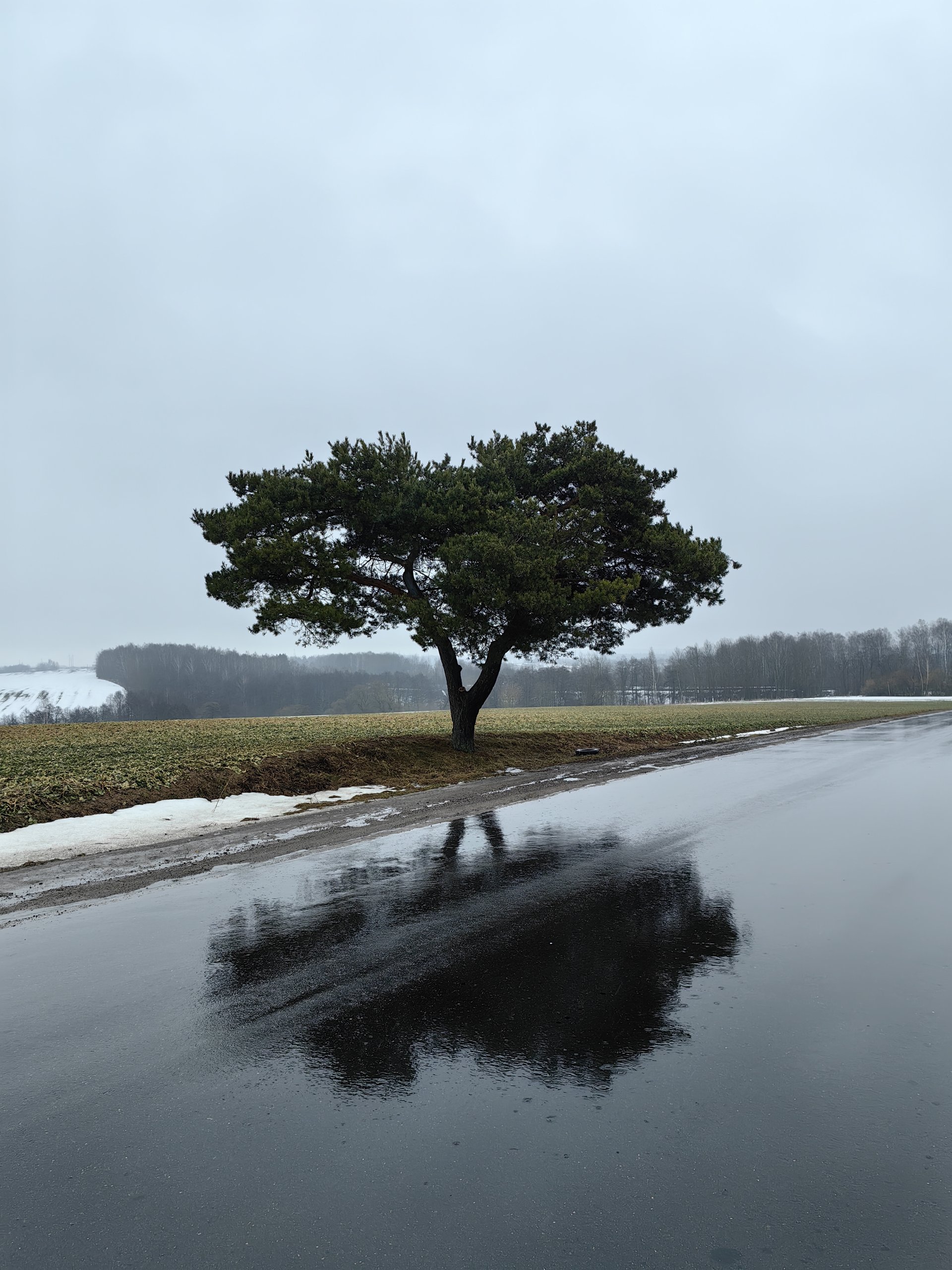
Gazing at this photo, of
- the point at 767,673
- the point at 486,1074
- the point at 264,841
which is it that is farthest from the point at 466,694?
the point at 767,673

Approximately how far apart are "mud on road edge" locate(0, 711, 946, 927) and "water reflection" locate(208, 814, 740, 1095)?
1856mm

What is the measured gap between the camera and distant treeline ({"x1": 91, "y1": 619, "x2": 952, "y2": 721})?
393 ft

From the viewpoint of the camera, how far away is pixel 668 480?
2152cm

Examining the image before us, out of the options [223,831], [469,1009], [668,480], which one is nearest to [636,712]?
[668,480]

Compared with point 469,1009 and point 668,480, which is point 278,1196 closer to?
point 469,1009

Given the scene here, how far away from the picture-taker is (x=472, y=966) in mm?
4906

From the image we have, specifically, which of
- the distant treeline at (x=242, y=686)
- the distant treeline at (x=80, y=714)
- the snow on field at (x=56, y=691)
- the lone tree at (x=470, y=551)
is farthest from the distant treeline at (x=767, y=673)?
the lone tree at (x=470, y=551)

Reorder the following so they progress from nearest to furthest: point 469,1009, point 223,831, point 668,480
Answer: point 469,1009 < point 223,831 < point 668,480

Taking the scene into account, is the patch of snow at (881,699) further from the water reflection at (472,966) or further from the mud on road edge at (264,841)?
the water reflection at (472,966)

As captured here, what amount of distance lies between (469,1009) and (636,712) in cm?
6707

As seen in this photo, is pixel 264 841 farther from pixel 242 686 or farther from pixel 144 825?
pixel 242 686

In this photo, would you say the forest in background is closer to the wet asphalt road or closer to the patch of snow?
the patch of snow

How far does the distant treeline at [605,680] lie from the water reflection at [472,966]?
10798 cm

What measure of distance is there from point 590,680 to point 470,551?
120610 mm
